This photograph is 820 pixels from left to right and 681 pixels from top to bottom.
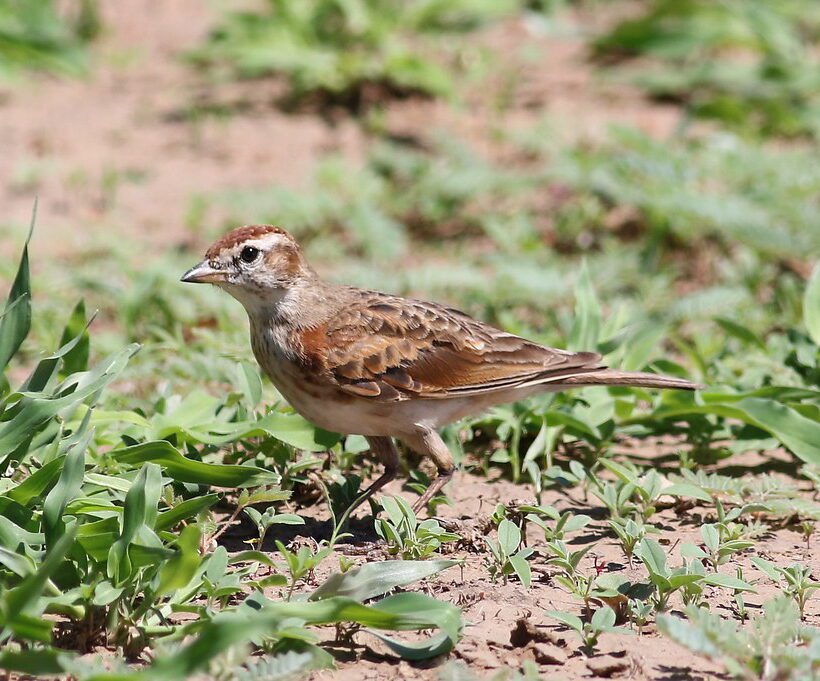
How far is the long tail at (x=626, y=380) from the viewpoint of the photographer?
5.53 m

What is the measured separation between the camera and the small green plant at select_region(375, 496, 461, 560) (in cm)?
467

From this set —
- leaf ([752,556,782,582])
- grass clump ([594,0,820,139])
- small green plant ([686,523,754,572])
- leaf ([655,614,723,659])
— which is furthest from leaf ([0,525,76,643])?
grass clump ([594,0,820,139])

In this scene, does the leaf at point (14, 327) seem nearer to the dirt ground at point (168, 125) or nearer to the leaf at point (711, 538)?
the leaf at point (711, 538)

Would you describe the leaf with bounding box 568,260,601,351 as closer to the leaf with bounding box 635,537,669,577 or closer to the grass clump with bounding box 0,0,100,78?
the leaf with bounding box 635,537,669,577

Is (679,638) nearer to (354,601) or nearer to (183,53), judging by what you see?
(354,601)

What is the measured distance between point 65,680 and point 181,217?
230 inches

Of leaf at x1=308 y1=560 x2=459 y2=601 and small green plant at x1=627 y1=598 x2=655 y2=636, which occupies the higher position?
leaf at x1=308 y1=560 x2=459 y2=601

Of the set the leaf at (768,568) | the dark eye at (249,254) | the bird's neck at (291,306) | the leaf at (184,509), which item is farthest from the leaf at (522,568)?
the dark eye at (249,254)

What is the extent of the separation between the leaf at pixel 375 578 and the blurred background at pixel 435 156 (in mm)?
2076

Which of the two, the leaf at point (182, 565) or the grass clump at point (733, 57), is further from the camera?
the grass clump at point (733, 57)

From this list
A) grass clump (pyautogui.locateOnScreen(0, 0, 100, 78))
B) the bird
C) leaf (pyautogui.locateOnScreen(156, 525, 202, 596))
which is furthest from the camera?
grass clump (pyautogui.locateOnScreen(0, 0, 100, 78))

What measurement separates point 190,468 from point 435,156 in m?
5.55

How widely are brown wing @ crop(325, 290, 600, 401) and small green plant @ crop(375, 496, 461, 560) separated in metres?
0.63

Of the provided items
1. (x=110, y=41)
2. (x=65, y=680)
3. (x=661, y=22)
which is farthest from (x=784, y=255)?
(x=110, y=41)
